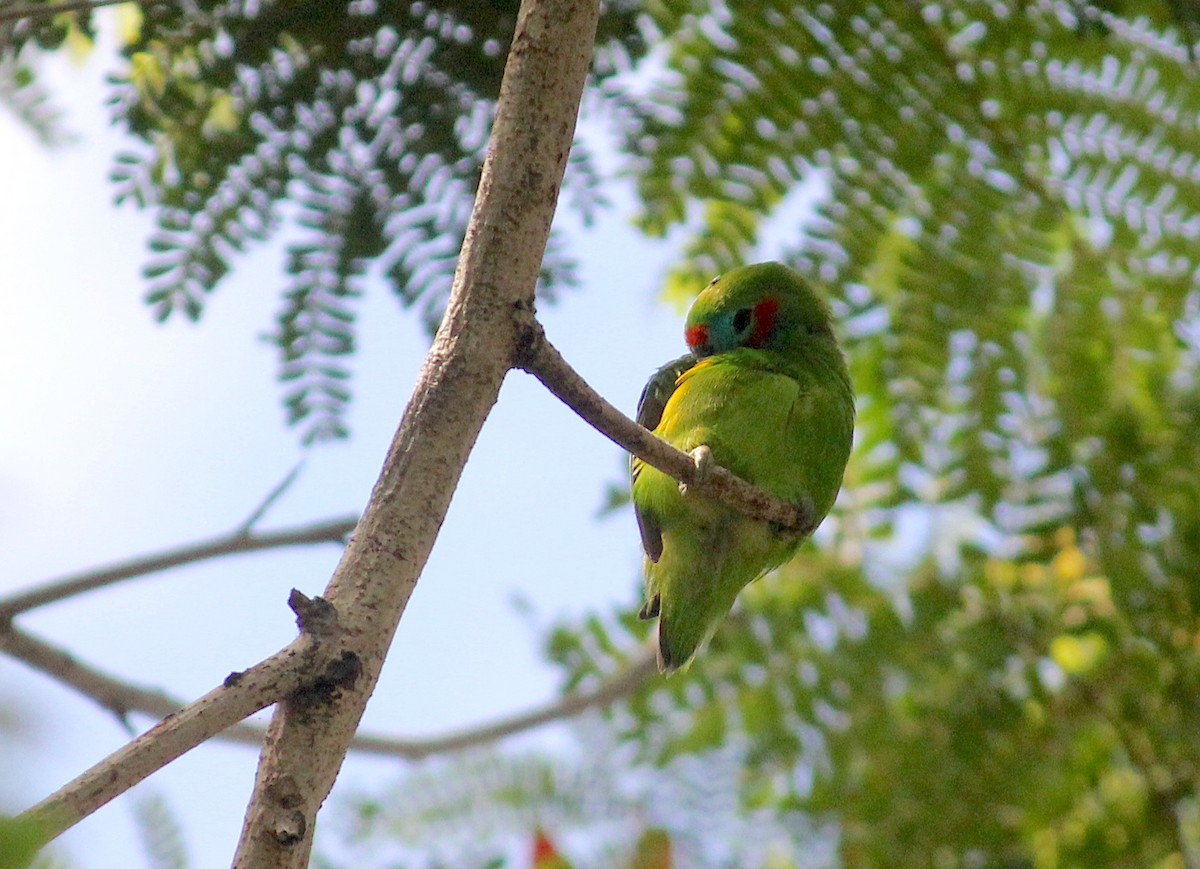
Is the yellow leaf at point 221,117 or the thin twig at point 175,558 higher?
the yellow leaf at point 221,117

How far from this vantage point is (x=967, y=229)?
305cm

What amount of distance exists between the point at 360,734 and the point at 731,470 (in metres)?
1.06

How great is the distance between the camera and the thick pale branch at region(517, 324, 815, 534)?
1.47m

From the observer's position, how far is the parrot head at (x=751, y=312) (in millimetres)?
2693

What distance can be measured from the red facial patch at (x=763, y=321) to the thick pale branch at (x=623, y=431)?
699 millimetres

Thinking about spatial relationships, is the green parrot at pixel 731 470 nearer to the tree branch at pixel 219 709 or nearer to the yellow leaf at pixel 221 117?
the yellow leaf at pixel 221 117

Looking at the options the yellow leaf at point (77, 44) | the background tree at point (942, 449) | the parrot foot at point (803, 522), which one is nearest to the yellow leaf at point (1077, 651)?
the background tree at point (942, 449)

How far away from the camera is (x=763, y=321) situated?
2.71 meters

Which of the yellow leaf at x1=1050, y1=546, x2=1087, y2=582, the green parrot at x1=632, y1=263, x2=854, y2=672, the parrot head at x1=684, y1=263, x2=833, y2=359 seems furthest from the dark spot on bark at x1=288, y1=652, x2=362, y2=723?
the yellow leaf at x1=1050, y1=546, x2=1087, y2=582

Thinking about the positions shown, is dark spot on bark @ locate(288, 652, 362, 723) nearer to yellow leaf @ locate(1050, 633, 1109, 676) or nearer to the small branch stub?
the small branch stub

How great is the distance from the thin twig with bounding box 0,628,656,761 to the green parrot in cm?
69

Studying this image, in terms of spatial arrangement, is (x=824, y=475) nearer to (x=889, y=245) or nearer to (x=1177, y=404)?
(x=889, y=245)

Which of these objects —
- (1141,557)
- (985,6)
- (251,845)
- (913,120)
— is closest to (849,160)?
(913,120)

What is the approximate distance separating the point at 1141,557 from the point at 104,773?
9.34 feet
